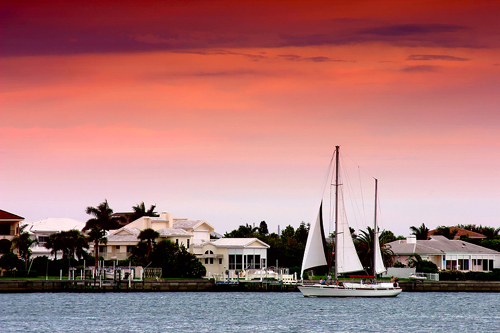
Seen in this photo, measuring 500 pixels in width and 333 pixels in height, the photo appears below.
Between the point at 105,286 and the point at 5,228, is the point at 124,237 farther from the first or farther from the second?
the point at 105,286

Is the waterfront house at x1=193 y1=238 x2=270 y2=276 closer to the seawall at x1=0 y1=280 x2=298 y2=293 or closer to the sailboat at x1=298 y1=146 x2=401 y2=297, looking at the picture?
the seawall at x1=0 y1=280 x2=298 y2=293

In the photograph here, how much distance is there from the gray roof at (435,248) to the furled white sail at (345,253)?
27680mm

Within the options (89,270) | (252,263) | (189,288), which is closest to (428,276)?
(252,263)

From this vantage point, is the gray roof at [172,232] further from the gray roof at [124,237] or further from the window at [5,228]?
the window at [5,228]

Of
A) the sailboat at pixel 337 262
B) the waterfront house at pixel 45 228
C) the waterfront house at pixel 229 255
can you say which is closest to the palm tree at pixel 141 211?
the waterfront house at pixel 45 228

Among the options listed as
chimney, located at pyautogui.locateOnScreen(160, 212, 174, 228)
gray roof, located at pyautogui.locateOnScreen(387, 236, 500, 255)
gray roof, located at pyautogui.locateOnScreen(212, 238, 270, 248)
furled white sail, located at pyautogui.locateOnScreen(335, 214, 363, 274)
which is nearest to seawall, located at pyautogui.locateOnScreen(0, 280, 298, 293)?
furled white sail, located at pyautogui.locateOnScreen(335, 214, 363, 274)

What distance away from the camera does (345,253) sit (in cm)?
7719

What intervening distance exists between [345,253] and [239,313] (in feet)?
51.5

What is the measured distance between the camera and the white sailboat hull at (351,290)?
248 feet

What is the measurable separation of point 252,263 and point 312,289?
94.1 feet

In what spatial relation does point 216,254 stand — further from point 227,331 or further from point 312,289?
point 227,331

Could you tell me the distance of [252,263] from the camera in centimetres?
10438

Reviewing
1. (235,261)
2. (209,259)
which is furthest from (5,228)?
(235,261)

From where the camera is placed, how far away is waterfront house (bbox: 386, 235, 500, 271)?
4085 inches
